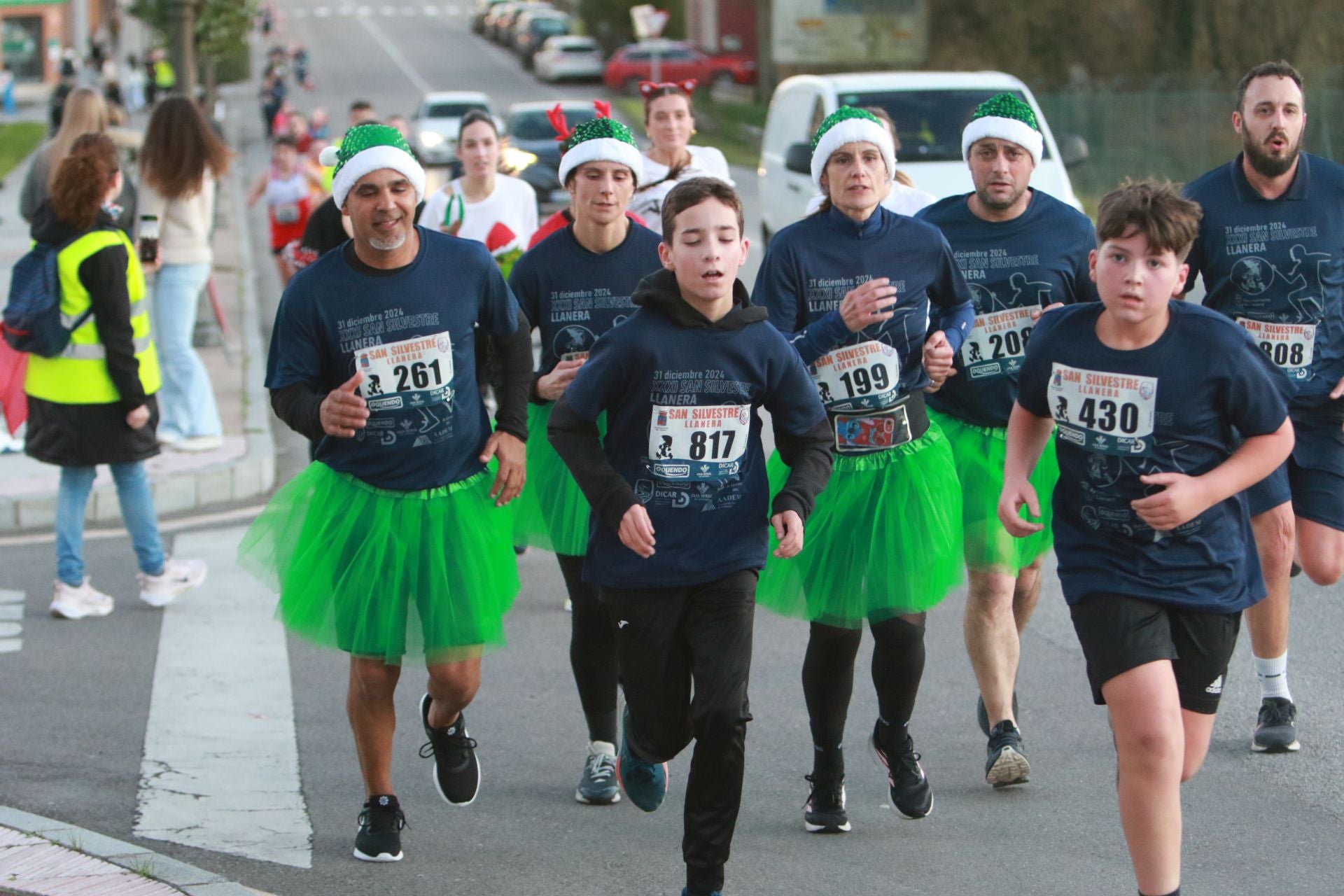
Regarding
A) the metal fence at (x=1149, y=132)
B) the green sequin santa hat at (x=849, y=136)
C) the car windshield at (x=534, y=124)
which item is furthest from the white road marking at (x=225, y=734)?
the car windshield at (x=534, y=124)

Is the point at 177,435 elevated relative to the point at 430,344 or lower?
lower

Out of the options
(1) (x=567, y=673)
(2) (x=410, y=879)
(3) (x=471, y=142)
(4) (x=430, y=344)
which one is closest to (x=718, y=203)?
(4) (x=430, y=344)

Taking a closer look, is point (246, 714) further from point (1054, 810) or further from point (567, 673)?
point (1054, 810)

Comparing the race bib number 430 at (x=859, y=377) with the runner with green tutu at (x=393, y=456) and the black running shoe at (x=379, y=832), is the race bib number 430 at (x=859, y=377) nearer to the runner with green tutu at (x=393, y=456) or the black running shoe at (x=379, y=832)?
the runner with green tutu at (x=393, y=456)

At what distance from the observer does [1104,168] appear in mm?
29938

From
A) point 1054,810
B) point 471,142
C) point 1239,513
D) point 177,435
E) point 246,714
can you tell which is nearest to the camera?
point 1239,513

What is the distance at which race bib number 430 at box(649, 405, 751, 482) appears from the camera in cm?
479

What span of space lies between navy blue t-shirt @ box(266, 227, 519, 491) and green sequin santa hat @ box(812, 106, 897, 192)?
44.7 inches

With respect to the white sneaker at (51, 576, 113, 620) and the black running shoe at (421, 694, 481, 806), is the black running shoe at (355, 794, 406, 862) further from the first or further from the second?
the white sneaker at (51, 576, 113, 620)

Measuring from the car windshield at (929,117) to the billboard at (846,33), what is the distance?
97.8 ft

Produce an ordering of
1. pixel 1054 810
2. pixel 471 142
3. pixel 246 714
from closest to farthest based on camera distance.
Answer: pixel 1054 810 < pixel 246 714 < pixel 471 142

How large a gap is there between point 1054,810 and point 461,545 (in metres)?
1.99

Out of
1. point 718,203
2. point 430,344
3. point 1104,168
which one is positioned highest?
point 718,203

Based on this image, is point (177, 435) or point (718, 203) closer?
point (718, 203)
